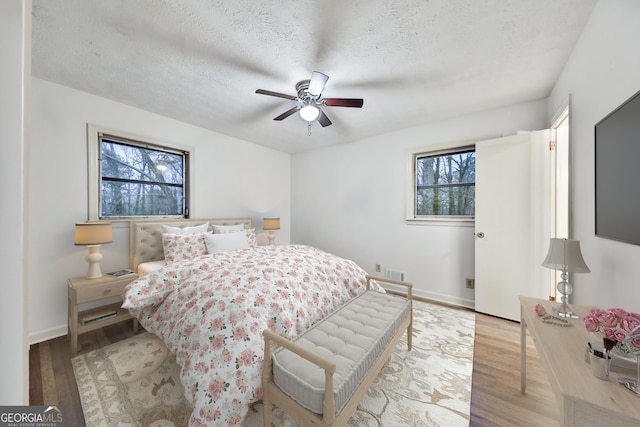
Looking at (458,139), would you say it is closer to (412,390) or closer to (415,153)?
(415,153)

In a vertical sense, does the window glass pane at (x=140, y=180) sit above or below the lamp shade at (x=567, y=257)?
above

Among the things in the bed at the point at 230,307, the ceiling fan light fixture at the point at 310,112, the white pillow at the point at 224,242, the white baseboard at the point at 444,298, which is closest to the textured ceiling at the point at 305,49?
the ceiling fan light fixture at the point at 310,112

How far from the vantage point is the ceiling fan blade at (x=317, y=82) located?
5.98 feet

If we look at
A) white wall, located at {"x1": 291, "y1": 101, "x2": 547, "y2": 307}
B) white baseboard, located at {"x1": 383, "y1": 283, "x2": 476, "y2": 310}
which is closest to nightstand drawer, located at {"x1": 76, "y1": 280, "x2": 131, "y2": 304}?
white wall, located at {"x1": 291, "y1": 101, "x2": 547, "y2": 307}

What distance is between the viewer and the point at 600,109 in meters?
1.40

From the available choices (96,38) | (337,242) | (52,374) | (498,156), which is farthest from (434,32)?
(52,374)

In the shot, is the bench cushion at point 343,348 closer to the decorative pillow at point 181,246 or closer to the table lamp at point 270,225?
the decorative pillow at point 181,246

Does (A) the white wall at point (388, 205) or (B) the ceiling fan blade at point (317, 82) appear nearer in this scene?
(B) the ceiling fan blade at point (317, 82)

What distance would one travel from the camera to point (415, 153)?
3402 mm

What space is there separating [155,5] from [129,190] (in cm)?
213

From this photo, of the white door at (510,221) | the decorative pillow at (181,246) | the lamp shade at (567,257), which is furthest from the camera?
the decorative pillow at (181,246)

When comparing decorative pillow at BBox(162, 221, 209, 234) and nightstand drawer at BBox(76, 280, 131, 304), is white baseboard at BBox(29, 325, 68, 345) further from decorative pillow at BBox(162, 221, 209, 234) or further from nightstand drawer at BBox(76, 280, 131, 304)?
decorative pillow at BBox(162, 221, 209, 234)

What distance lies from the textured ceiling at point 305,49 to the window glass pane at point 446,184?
2.31 feet

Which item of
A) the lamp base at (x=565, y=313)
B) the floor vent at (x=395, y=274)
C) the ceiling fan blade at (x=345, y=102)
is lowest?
the floor vent at (x=395, y=274)
